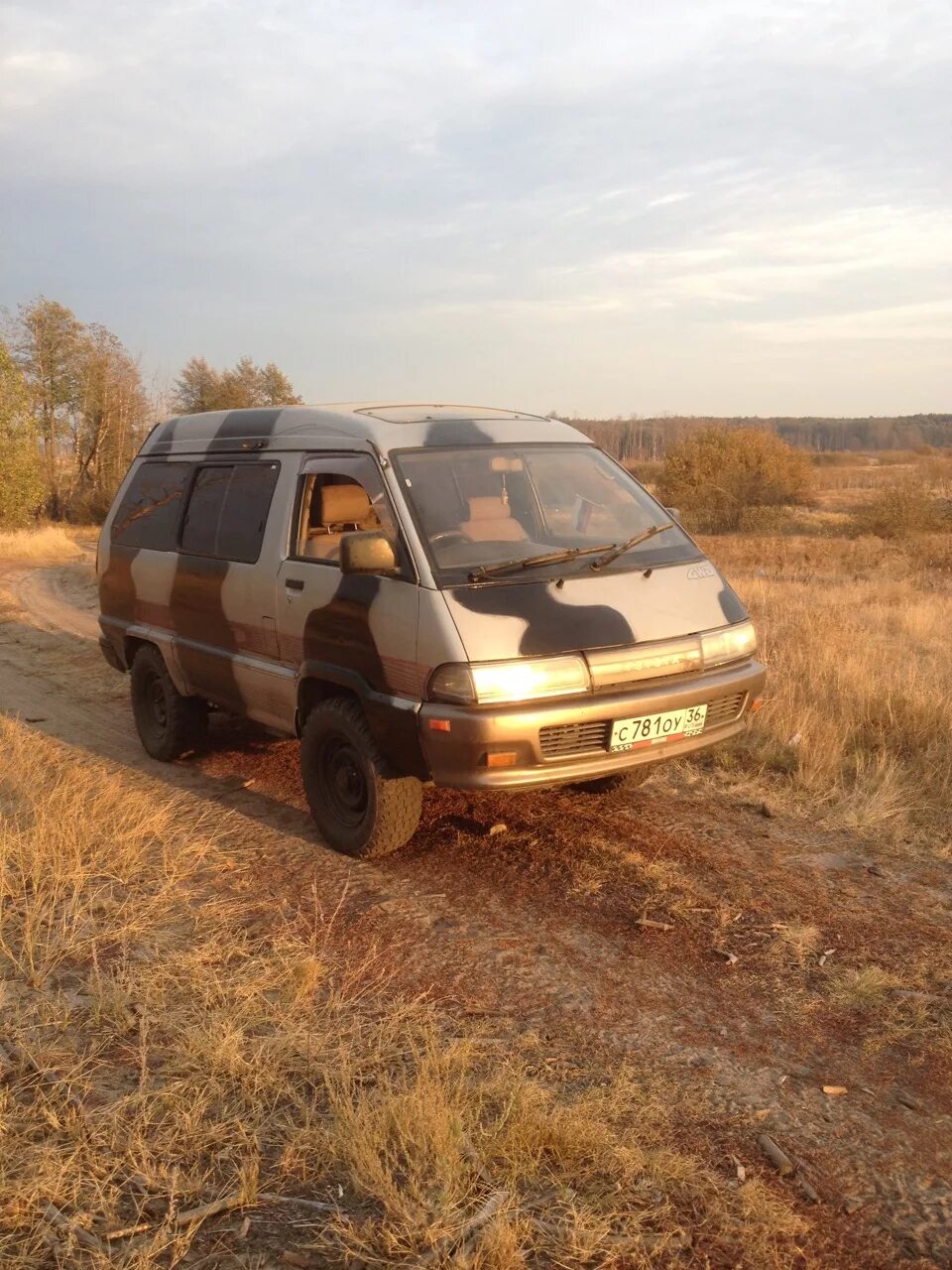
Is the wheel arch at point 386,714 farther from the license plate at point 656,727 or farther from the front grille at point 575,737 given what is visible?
the license plate at point 656,727

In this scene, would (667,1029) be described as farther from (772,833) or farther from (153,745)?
(153,745)

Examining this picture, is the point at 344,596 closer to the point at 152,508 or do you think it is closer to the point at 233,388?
the point at 152,508

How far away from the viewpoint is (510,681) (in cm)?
423

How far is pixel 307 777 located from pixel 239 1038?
2091 millimetres

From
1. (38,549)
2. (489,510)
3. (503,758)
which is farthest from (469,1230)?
(38,549)

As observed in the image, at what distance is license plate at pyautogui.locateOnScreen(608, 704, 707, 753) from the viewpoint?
14.6ft

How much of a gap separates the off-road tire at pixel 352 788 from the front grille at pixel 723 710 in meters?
1.43

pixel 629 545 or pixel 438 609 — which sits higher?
pixel 629 545

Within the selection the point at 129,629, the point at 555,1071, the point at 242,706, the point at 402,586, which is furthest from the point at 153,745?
the point at 555,1071

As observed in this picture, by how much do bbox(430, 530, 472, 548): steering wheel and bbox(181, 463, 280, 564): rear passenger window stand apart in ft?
4.44

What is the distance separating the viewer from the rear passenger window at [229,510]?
223 inches

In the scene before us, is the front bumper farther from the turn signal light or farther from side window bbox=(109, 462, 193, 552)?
side window bbox=(109, 462, 193, 552)

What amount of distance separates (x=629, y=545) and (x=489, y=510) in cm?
72

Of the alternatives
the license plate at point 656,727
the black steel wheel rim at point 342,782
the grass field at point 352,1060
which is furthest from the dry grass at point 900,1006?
the black steel wheel rim at point 342,782
